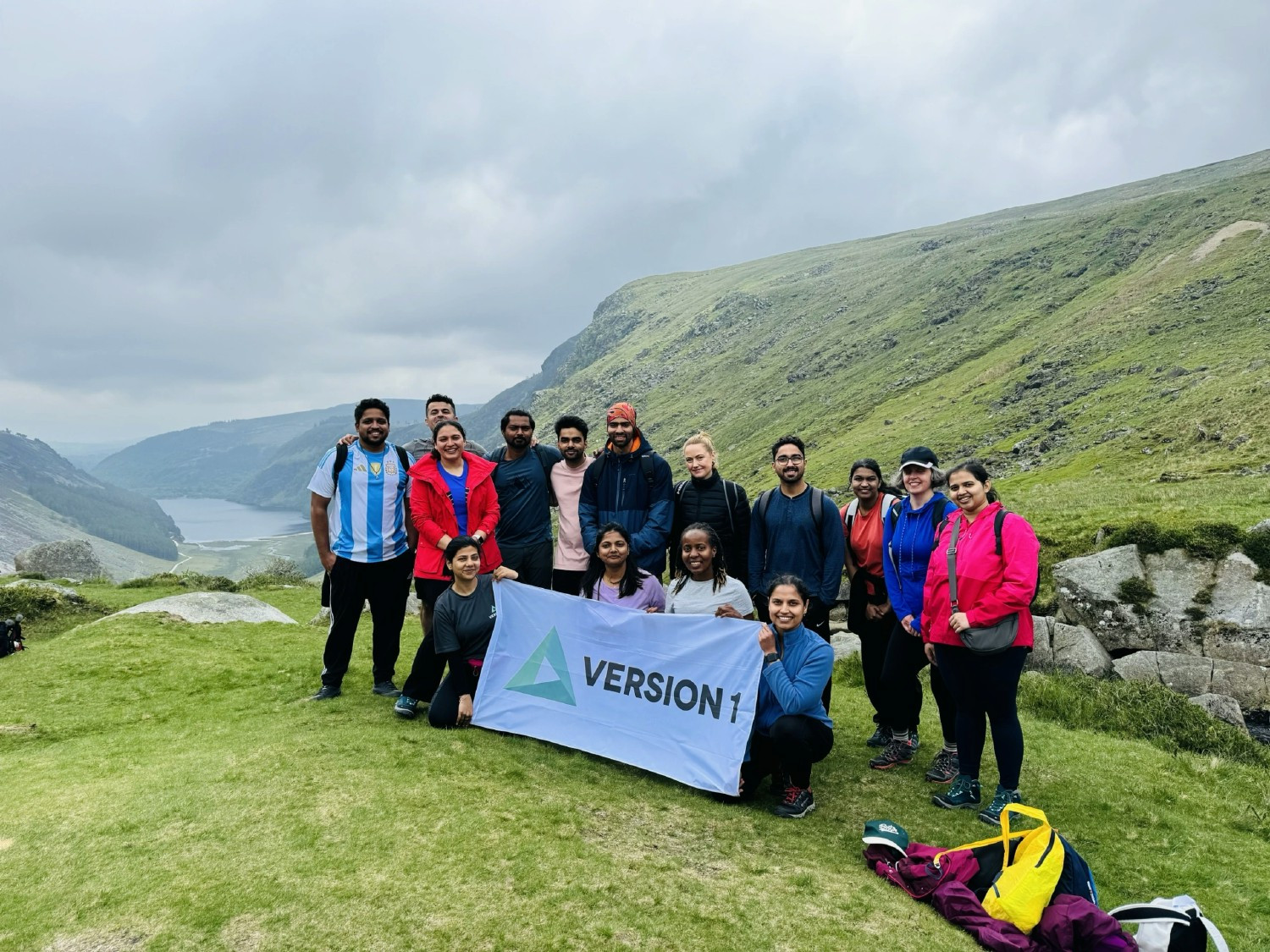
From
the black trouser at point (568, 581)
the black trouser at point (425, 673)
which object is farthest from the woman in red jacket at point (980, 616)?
the black trouser at point (425, 673)

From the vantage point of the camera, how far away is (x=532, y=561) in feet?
29.4

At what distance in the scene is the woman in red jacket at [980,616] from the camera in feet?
19.9

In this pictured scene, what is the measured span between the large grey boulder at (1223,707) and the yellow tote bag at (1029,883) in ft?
23.6

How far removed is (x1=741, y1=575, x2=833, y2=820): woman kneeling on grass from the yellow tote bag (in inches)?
67.6

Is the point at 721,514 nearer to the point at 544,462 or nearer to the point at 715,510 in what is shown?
the point at 715,510

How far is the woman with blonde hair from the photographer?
26.5ft

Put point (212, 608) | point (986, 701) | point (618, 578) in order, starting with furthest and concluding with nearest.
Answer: point (212, 608) → point (618, 578) → point (986, 701)

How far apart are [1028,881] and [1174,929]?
0.80 meters

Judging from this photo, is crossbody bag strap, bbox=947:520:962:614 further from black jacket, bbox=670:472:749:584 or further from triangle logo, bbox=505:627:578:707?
triangle logo, bbox=505:627:578:707

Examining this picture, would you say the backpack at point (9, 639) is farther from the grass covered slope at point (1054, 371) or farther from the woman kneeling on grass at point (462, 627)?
the grass covered slope at point (1054, 371)

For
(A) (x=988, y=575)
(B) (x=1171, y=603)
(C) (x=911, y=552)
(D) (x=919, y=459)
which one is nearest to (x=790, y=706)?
(A) (x=988, y=575)

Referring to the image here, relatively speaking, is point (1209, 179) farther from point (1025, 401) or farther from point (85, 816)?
point (85, 816)

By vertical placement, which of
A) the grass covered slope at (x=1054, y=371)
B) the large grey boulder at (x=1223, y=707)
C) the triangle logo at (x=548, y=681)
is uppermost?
the grass covered slope at (x=1054, y=371)

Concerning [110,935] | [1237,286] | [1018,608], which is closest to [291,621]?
[110,935]
